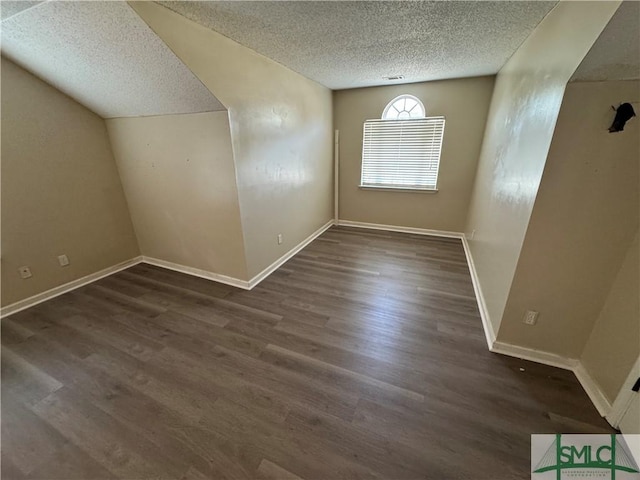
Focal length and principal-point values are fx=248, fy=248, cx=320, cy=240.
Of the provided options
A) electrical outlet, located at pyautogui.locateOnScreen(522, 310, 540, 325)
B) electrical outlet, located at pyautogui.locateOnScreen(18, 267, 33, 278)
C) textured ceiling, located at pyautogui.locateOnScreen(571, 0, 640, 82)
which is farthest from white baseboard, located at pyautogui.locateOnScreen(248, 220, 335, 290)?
textured ceiling, located at pyautogui.locateOnScreen(571, 0, 640, 82)

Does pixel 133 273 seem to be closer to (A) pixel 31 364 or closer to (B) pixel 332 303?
(A) pixel 31 364

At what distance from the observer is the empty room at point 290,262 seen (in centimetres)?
123

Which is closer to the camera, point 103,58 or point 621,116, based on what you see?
point 621,116

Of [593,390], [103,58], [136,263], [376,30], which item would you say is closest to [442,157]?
[376,30]

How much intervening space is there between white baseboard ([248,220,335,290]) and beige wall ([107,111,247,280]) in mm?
140

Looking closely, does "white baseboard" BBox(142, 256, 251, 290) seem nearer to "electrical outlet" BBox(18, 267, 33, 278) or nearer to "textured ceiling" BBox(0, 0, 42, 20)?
"electrical outlet" BBox(18, 267, 33, 278)

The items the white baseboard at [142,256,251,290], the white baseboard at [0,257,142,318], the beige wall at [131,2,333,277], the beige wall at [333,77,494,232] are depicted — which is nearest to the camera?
the beige wall at [131,2,333,277]

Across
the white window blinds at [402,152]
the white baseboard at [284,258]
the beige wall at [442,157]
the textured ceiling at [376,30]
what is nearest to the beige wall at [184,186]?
the white baseboard at [284,258]

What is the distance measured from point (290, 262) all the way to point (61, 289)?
7.93 feet

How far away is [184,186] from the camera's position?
2.62 metres

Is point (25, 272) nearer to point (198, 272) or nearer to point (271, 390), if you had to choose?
point (198, 272)

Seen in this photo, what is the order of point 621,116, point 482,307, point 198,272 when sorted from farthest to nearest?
point 198,272 < point 482,307 < point 621,116

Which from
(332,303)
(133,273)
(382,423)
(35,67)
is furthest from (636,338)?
(35,67)

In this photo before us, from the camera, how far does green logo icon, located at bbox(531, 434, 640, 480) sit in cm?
115
